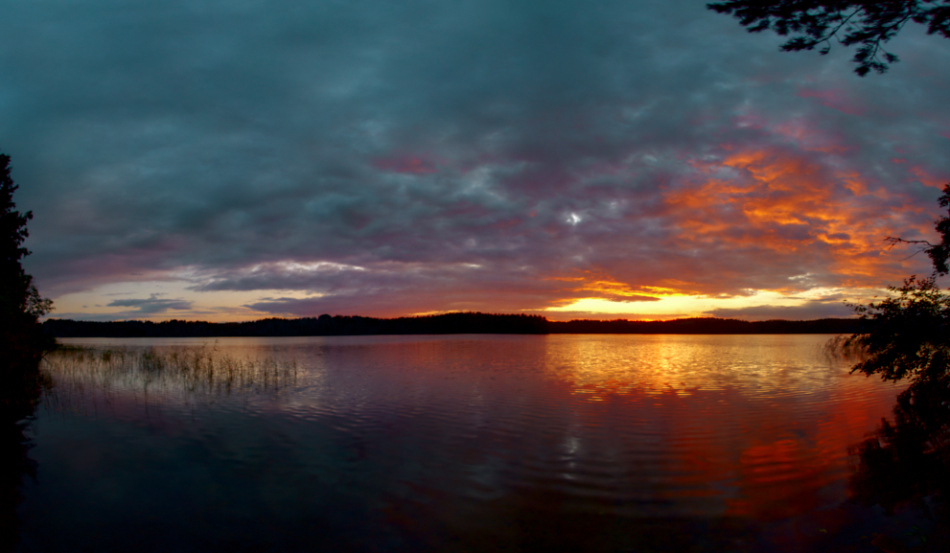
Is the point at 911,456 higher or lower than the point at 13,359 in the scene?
lower

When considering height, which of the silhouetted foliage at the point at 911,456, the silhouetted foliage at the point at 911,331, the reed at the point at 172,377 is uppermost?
the silhouetted foliage at the point at 911,331

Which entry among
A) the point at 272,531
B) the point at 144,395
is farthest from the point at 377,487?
the point at 144,395

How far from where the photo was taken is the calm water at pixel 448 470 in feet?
25.8

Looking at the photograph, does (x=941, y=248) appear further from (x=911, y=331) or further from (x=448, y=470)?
(x=448, y=470)

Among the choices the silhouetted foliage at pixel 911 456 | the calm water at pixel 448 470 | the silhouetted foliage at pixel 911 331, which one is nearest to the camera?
the calm water at pixel 448 470

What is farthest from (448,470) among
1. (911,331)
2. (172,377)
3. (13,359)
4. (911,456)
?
(172,377)

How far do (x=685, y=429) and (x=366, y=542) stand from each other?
1178 centimetres

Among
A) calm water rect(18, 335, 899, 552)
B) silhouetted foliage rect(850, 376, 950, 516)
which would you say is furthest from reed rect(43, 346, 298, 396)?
silhouetted foliage rect(850, 376, 950, 516)

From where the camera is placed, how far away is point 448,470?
1122cm

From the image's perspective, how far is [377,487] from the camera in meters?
10.1

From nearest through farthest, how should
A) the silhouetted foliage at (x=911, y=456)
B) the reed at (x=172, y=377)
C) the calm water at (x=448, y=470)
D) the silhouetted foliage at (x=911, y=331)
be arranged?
the calm water at (x=448, y=470)
the silhouetted foliage at (x=911, y=456)
the silhouetted foliage at (x=911, y=331)
the reed at (x=172, y=377)

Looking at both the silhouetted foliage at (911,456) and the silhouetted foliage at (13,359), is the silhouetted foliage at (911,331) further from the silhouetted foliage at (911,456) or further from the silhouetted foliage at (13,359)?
the silhouetted foliage at (13,359)

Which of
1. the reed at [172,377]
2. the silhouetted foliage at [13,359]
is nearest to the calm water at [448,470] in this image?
the silhouetted foliage at [13,359]

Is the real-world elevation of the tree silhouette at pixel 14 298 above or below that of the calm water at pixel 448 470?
above
